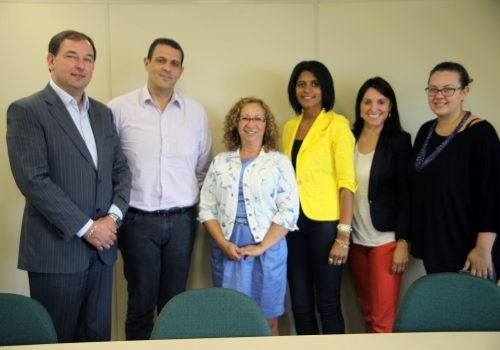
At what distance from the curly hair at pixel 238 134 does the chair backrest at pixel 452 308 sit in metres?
1.17

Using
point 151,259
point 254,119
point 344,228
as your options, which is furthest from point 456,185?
point 151,259

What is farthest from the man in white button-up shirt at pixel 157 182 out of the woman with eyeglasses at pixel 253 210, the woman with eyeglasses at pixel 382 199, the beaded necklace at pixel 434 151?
the beaded necklace at pixel 434 151

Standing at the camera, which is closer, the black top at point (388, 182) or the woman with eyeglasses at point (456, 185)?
the woman with eyeglasses at point (456, 185)

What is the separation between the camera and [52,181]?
2.00 metres

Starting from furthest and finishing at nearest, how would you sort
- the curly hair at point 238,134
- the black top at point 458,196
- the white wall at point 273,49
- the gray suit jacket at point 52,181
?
the white wall at point 273,49 < the curly hair at point 238,134 < the black top at point 458,196 < the gray suit jacket at point 52,181

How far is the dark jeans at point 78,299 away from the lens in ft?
6.71

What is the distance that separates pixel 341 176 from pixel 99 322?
5.26 feet

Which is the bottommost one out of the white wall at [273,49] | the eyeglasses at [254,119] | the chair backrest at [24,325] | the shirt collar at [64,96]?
the chair backrest at [24,325]

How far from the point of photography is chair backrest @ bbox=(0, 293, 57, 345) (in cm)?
146

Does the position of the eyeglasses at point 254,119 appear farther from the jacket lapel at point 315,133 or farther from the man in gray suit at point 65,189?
the man in gray suit at point 65,189

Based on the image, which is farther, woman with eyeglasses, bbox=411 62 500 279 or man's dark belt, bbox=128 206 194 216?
man's dark belt, bbox=128 206 194 216

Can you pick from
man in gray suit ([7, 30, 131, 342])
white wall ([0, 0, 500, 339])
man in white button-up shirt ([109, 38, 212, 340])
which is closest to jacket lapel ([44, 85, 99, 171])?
man in gray suit ([7, 30, 131, 342])

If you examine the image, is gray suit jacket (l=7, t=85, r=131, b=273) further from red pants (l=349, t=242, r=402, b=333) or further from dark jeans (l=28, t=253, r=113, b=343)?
red pants (l=349, t=242, r=402, b=333)

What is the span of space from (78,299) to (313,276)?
1370 millimetres
